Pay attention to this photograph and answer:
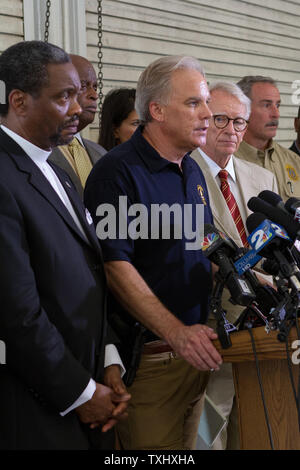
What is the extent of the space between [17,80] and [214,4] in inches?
160

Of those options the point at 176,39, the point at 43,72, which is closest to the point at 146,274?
the point at 43,72

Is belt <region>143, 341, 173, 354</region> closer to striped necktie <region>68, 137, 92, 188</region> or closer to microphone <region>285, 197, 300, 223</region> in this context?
microphone <region>285, 197, 300, 223</region>

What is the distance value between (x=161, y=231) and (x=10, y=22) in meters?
2.40

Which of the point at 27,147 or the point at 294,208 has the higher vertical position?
the point at 27,147

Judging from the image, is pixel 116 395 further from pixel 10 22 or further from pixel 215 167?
pixel 10 22

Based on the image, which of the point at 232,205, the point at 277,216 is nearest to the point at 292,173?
the point at 232,205

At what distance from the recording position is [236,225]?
7.91 ft

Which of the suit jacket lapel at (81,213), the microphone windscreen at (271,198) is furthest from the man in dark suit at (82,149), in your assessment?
the microphone windscreen at (271,198)

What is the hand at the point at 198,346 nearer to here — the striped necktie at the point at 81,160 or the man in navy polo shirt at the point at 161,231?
the man in navy polo shirt at the point at 161,231

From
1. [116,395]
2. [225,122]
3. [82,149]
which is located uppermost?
[225,122]

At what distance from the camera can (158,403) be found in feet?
6.54

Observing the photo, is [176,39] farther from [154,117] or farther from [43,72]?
[43,72]

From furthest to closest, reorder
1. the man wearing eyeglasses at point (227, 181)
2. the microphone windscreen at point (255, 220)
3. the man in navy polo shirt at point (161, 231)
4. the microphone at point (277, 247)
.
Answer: the man wearing eyeglasses at point (227, 181) → the man in navy polo shirt at point (161, 231) → the microphone windscreen at point (255, 220) → the microphone at point (277, 247)

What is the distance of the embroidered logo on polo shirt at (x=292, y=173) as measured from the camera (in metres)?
3.34
